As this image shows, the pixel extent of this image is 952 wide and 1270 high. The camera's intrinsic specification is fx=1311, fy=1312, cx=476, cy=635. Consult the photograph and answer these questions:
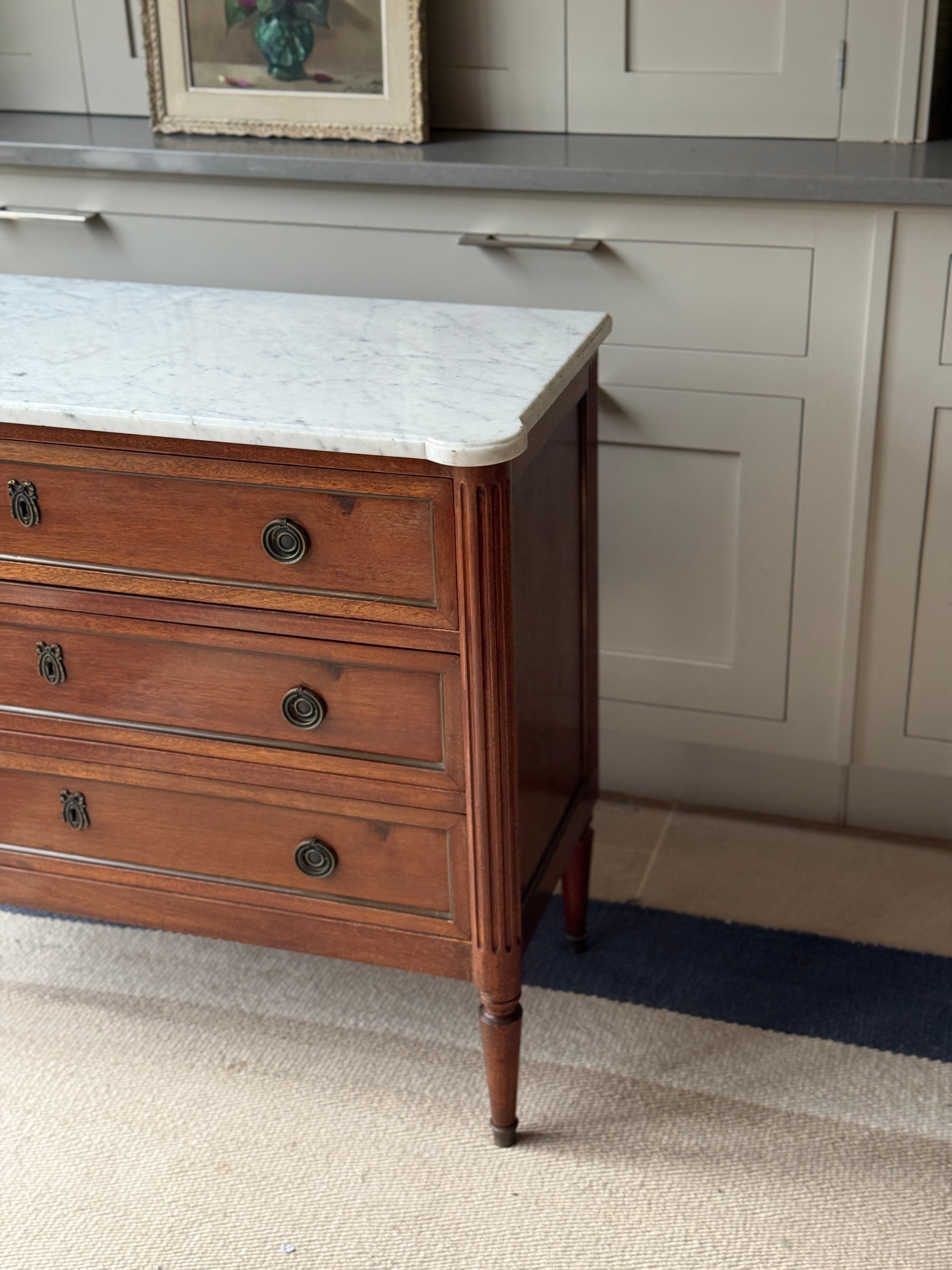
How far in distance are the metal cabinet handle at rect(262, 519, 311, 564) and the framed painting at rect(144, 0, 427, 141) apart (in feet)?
Answer: 3.10

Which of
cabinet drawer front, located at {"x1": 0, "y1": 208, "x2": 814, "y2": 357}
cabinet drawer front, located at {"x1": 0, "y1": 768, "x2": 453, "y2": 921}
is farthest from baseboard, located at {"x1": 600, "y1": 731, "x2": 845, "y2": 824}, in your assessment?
cabinet drawer front, located at {"x1": 0, "y1": 768, "x2": 453, "y2": 921}

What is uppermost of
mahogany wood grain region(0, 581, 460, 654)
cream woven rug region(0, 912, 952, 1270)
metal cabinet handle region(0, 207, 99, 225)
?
metal cabinet handle region(0, 207, 99, 225)

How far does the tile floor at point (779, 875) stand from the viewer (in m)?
2.01

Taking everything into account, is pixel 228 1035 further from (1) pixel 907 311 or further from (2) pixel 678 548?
(1) pixel 907 311

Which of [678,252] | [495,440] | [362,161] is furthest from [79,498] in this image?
[678,252]

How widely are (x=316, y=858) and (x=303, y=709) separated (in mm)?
203

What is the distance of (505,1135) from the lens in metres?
1.63

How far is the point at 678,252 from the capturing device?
1868 mm

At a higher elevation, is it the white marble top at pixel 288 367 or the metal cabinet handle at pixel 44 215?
the metal cabinet handle at pixel 44 215

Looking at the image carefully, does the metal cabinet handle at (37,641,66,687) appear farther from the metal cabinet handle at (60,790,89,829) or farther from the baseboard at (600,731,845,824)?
the baseboard at (600,731,845,824)

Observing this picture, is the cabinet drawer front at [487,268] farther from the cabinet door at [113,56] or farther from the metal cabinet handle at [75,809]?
the metal cabinet handle at [75,809]

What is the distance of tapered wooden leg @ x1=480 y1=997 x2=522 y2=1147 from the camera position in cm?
156

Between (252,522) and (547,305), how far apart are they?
2.45 ft

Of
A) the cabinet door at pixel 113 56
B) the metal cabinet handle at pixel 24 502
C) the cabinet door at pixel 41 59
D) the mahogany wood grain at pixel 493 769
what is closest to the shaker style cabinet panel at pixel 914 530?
the mahogany wood grain at pixel 493 769
